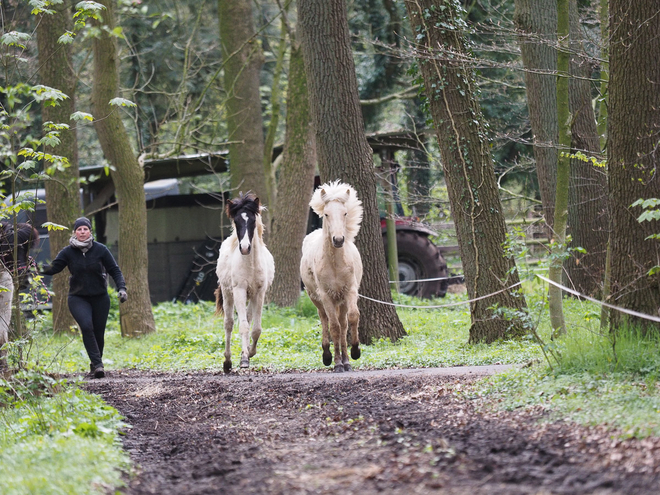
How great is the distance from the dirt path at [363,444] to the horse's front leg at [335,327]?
1030 millimetres

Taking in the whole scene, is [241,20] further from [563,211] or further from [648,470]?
[648,470]

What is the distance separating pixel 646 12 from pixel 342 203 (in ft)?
12.7

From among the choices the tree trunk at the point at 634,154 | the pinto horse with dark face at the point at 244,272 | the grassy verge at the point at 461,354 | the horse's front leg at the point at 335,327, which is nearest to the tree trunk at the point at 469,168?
the grassy verge at the point at 461,354

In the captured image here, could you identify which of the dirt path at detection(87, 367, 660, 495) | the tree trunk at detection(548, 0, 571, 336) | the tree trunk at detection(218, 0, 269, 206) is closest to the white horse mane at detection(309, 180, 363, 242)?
the dirt path at detection(87, 367, 660, 495)

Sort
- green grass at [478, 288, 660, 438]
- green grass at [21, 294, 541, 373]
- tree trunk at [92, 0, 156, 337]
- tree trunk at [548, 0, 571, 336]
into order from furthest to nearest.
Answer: tree trunk at [92, 0, 156, 337] < green grass at [21, 294, 541, 373] < tree trunk at [548, 0, 571, 336] < green grass at [478, 288, 660, 438]

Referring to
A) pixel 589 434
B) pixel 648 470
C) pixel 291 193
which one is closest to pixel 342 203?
pixel 589 434

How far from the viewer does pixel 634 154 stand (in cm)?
704

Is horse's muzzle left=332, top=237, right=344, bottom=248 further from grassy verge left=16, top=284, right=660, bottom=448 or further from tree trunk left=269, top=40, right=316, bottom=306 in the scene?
tree trunk left=269, top=40, right=316, bottom=306

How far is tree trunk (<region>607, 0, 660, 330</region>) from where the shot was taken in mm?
6895

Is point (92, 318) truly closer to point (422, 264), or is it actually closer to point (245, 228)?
point (245, 228)

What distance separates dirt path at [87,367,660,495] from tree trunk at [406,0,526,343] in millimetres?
2516

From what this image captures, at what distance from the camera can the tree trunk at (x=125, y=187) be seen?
601 inches

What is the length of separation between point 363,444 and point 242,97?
46.5 feet

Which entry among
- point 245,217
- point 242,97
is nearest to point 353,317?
point 245,217
